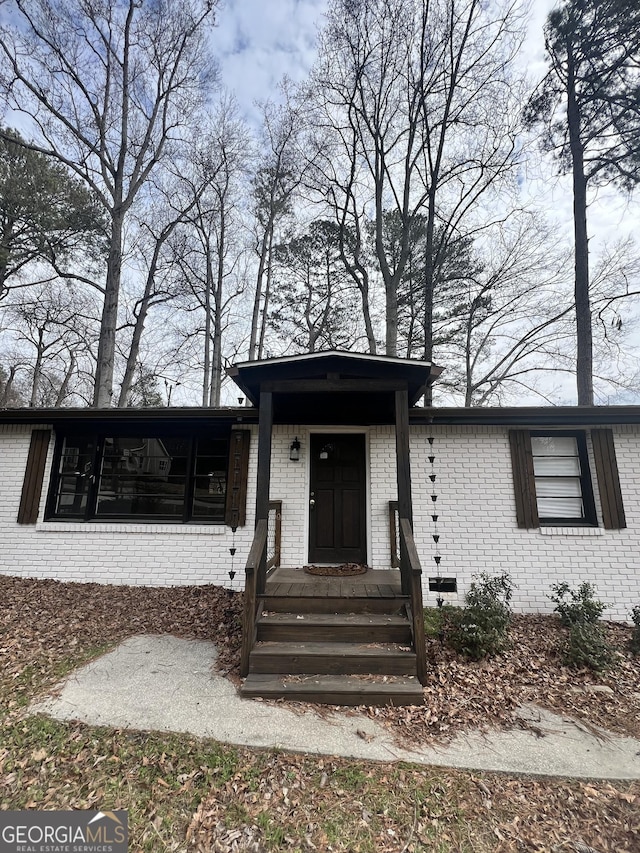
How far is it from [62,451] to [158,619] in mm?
3177

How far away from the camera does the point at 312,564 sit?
19.0 ft

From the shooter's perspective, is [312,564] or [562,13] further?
[562,13]

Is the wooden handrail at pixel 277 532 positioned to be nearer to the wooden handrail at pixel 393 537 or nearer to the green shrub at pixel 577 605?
the wooden handrail at pixel 393 537

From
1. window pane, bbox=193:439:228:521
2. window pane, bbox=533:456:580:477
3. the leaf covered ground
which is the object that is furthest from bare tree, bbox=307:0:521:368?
the leaf covered ground

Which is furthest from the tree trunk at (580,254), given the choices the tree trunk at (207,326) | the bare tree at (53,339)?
the bare tree at (53,339)

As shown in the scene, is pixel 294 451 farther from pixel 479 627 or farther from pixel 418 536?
pixel 479 627

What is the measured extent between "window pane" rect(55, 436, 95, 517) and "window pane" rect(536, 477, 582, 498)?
6779 millimetres

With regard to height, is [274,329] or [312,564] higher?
[274,329]

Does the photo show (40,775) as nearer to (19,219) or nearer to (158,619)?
(158,619)

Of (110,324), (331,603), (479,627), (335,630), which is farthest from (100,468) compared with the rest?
(479,627)

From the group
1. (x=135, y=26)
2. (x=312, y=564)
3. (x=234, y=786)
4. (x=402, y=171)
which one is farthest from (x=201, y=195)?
(x=234, y=786)

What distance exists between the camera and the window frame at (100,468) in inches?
229

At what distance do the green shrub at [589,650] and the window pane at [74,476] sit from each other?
656cm

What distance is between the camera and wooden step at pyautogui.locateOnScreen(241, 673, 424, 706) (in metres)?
3.08
